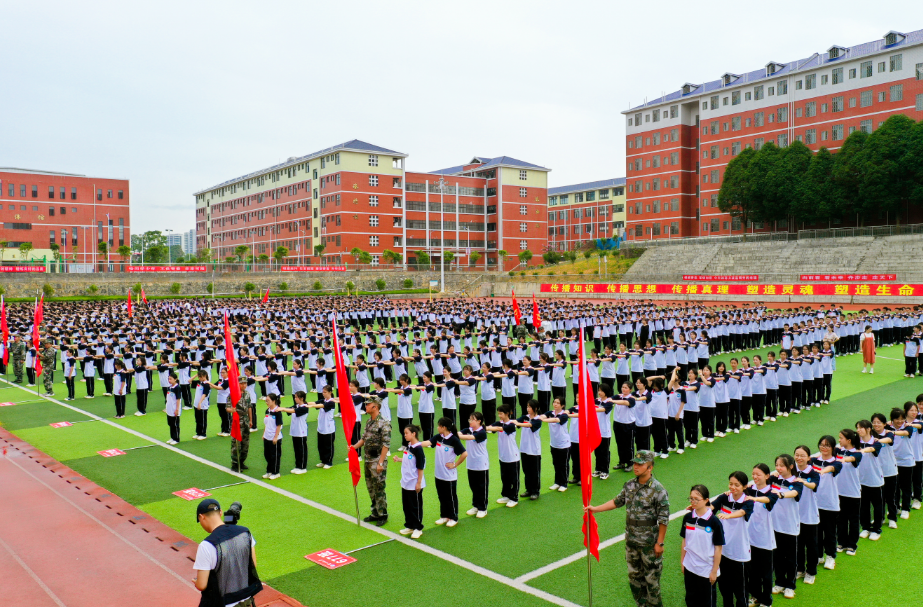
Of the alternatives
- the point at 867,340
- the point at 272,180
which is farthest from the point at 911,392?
the point at 272,180

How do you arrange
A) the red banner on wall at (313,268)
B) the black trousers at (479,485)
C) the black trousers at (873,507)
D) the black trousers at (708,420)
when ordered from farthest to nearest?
the red banner on wall at (313,268), the black trousers at (708,420), the black trousers at (479,485), the black trousers at (873,507)

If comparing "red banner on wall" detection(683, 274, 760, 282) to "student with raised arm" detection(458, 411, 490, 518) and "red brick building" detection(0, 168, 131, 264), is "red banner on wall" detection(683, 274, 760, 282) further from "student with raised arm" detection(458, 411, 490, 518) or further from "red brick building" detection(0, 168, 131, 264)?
"red brick building" detection(0, 168, 131, 264)

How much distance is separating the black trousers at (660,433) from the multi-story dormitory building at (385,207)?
54.8m

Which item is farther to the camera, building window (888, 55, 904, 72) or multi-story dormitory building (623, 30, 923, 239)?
multi-story dormitory building (623, 30, 923, 239)

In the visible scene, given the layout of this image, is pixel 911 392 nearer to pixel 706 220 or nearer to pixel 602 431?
pixel 602 431

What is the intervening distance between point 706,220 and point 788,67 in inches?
585

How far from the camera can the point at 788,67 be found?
58.2m

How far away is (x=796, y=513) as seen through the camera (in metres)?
6.42

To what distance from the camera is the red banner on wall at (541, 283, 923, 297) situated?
116ft

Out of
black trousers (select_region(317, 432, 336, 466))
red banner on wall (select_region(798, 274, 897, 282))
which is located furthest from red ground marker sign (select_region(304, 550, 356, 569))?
red banner on wall (select_region(798, 274, 897, 282))

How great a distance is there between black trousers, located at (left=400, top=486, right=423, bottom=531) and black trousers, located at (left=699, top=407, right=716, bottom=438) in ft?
20.3

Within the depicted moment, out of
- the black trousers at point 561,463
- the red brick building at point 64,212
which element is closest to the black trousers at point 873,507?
the black trousers at point 561,463

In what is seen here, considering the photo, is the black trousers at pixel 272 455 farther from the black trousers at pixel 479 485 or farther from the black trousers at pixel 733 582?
the black trousers at pixel 733 582

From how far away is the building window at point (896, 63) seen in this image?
1975 inches
